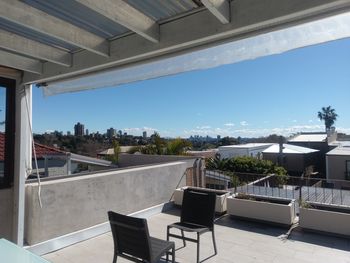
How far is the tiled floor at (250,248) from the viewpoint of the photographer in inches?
167

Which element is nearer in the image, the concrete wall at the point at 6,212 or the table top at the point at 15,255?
the table top at the point at 15,255

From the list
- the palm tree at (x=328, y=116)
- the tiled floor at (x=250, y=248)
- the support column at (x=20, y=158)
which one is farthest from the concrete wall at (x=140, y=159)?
the palm tree at (x=328, y=116)

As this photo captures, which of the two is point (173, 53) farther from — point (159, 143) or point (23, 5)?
point (159, 143)

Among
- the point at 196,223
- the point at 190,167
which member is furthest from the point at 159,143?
the point at 196,223

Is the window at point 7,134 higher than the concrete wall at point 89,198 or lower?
higher

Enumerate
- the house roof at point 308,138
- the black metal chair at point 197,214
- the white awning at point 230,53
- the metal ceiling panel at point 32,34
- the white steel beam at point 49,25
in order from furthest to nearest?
the house roof at point 308,138, the black metal chair at point 197,214, the metal ceiling panel at point 32,34, the white steel beam at point 49,25, the white awning at point 230,53

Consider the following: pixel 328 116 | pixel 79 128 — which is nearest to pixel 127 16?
pixel 79 128

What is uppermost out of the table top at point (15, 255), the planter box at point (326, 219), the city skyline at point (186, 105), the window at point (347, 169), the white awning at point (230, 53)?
the city skyline at point (186, 105)

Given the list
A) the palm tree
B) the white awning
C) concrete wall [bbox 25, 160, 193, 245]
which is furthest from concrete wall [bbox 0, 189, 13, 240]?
the palm tree

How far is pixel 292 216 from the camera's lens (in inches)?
220

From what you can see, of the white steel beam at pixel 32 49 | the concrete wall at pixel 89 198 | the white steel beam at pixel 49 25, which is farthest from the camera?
the concrete wall at pixel 89 198

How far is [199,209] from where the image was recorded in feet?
14.2

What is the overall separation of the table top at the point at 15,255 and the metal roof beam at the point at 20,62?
1748mm

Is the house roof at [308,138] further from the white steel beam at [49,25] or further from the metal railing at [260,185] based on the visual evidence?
the white steel beam at [49,25]
